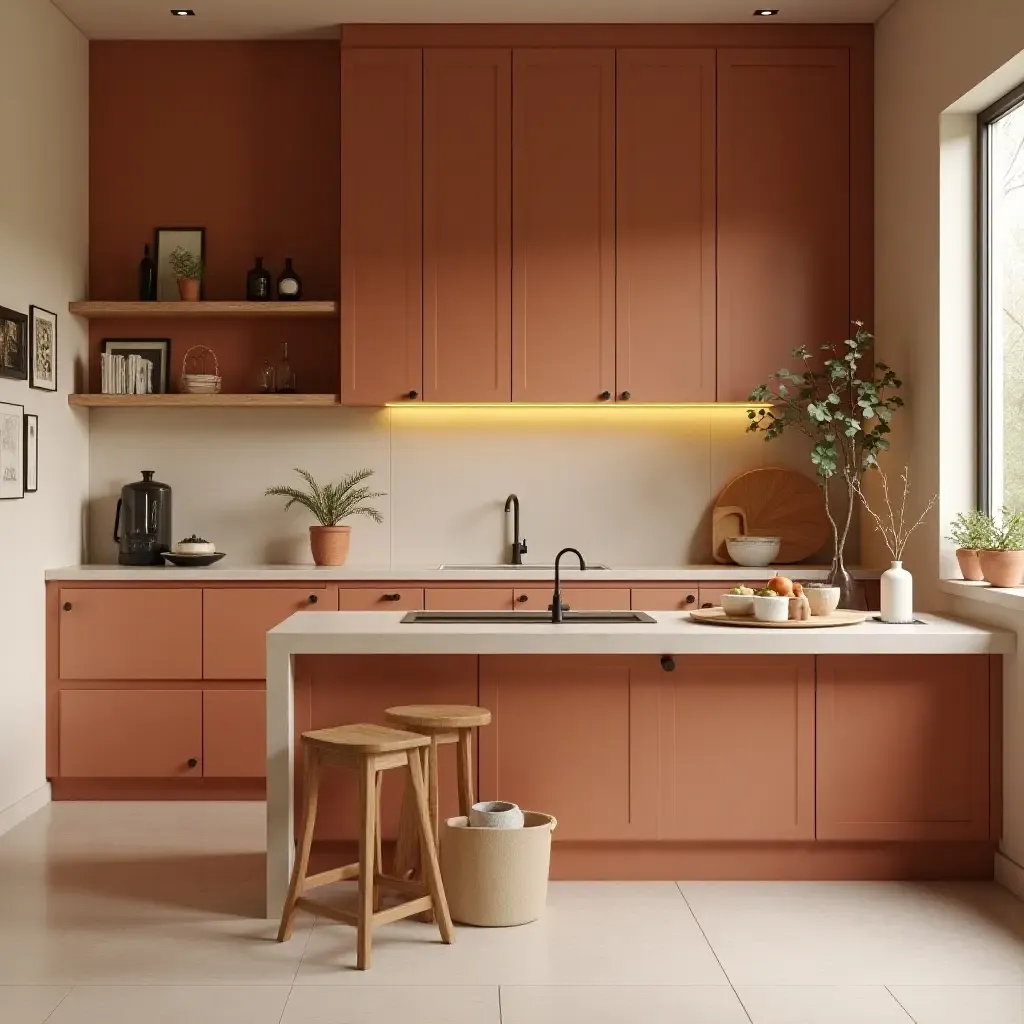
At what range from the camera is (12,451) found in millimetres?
4543

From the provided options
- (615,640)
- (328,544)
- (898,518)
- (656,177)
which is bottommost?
(615,640)

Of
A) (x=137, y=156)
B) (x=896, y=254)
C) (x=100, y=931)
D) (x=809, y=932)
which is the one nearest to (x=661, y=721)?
(x=809, y=932)

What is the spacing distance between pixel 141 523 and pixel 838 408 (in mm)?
2922

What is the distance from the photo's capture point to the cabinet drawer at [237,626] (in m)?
4.98

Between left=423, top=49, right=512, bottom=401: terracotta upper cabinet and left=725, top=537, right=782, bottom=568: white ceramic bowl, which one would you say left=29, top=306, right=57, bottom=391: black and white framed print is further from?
left=725, top=537, right=782, bottom=568: white ceramic bowl

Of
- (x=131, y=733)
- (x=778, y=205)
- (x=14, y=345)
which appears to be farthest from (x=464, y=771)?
(x=778, y=205)

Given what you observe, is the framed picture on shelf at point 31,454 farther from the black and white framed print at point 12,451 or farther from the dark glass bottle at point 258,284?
the dark glass bottle at point 258,284

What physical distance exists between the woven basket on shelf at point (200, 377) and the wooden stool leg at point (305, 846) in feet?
7.84

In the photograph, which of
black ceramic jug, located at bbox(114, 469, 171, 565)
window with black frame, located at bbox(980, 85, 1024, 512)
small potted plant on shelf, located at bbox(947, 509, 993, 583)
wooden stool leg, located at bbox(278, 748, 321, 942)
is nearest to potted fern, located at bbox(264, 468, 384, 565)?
black ceramic jug, located at bbox(114, 469, 171, 565)

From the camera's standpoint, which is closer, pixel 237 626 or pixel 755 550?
pixel 237 626

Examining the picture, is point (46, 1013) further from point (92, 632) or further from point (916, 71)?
point (916, 71)

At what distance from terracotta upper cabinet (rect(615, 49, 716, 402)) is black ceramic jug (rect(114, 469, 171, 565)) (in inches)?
79.0

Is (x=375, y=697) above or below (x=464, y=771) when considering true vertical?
above

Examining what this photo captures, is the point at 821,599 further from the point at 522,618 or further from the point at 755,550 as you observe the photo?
the point at 755,550
